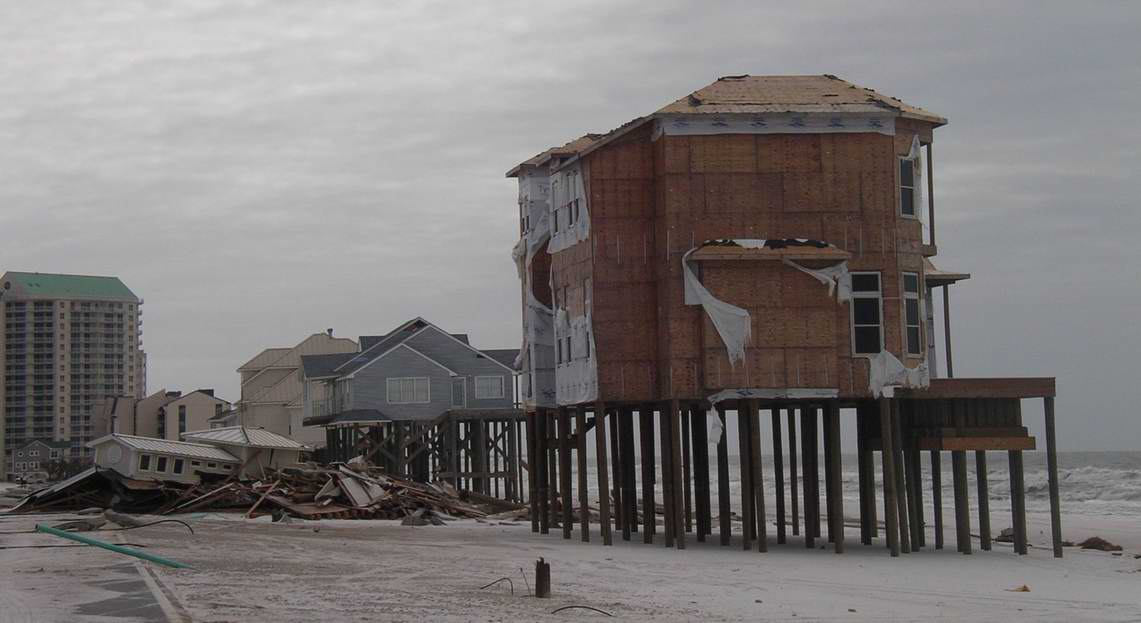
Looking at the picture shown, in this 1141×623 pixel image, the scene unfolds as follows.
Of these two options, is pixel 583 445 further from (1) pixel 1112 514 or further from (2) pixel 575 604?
(1) pixel 1112 514

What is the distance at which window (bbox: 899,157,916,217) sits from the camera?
32906mm

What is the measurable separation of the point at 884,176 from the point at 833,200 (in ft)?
4.16

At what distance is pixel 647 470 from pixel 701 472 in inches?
124

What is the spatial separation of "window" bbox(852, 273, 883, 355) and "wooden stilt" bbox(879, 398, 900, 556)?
124 cm

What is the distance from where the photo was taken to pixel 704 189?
32.4 m

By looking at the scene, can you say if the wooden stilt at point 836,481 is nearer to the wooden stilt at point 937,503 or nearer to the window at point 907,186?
the wooden stilt at point 937,503

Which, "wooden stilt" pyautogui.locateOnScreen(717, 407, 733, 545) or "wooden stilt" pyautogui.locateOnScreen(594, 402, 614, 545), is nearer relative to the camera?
"wooden stilt" pyautogui.locateOnScreen(594, 402, 614, 545)

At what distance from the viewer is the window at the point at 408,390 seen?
2766 inches

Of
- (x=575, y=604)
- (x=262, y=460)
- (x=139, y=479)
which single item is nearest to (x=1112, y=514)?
(x=262, y=460)

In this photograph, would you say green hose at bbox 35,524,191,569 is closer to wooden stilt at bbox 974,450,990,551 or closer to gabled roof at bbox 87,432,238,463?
wooden stilt at bbox 974,450,990,551

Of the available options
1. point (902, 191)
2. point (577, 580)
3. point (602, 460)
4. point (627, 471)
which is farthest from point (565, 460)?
point (577, 580)

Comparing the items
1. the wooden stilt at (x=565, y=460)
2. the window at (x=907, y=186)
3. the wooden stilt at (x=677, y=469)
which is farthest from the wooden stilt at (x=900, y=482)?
the wooden stilt at (x=565, y=460)

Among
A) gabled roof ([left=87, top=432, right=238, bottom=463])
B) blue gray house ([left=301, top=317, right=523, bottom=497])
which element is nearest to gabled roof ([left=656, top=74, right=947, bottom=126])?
gabled roof ([left=87, top=432, right=238, bottom=463])

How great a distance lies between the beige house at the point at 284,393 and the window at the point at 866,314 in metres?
63.3
